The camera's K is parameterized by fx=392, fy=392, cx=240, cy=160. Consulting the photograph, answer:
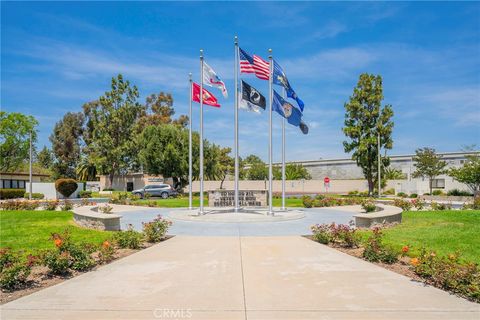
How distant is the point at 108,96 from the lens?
6031 cm

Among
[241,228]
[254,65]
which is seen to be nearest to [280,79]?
[254,65]

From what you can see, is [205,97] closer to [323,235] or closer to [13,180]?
[323,235]

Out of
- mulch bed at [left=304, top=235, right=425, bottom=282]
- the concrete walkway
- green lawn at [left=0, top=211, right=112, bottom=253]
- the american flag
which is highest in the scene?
the american flag

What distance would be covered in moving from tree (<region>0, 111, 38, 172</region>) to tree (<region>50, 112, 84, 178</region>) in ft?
45.9

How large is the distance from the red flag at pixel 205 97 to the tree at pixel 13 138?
49.9 metres

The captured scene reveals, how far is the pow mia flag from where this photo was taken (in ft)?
59.7

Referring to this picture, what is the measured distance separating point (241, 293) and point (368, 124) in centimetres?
4317

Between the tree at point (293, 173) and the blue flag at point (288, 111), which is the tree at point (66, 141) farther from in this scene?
the blue flag at point (288, 111)

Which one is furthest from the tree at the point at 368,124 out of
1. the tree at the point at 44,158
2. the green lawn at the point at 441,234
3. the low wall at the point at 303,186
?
the tree at the point at 44,158

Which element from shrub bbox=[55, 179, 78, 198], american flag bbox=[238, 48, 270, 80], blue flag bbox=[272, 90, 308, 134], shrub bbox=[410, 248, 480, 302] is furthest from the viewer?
shrub bbox=[55, 179, 78, 198]

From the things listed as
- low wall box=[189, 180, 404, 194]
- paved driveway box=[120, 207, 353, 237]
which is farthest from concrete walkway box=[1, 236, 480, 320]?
low wall box=[189, 180, 404, 194]

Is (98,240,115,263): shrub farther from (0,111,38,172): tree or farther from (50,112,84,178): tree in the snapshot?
(50,112,84,178): tree

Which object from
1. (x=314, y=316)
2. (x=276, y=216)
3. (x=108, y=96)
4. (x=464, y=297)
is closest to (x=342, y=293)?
(x=314, y=316)

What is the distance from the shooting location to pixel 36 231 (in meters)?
14.3
